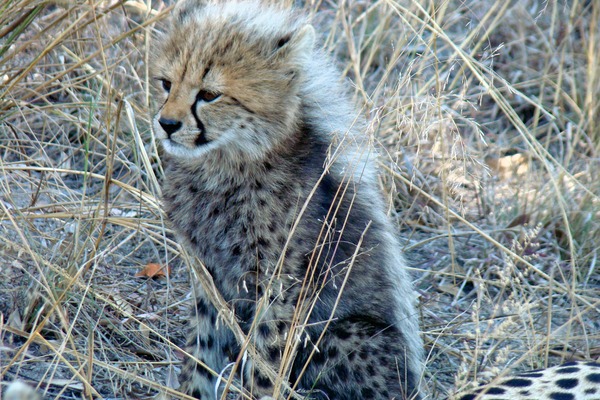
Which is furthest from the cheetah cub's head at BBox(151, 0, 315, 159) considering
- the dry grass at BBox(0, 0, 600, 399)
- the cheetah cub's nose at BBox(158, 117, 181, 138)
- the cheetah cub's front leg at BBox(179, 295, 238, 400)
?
the cheetah cub's front leg at BBox(179, 295, 238, 400)

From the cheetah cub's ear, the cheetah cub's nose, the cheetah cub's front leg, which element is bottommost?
the cheetah cub's front leg

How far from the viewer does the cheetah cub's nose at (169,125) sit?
2422 millimetres

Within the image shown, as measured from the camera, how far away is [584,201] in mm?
3547

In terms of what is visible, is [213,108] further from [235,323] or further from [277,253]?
[235,323]

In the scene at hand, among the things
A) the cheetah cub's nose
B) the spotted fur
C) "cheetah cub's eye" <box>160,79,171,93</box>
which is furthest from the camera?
"cheetah cub's eye" <box>160,79,171,93</box>

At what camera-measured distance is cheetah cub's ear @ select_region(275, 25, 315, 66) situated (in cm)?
260

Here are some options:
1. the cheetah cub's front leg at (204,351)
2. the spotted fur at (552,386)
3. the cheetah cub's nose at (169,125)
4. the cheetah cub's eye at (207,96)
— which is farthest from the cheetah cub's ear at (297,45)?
the spotted fur at (552,386)

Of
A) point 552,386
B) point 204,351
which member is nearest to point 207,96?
point 204,351

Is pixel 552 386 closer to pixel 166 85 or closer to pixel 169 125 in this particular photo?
pixel 169 125

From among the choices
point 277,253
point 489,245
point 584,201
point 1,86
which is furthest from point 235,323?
point 584,201

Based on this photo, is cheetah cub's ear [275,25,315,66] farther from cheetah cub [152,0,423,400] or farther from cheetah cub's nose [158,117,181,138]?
cheetah cub's nose [158,117,181,138]

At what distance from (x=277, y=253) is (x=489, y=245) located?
141cm

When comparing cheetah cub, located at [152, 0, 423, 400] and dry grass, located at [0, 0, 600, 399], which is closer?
cheetah cub, located at [152, 0, 423, 400]

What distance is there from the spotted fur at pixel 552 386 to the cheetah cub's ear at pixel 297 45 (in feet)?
3.73
